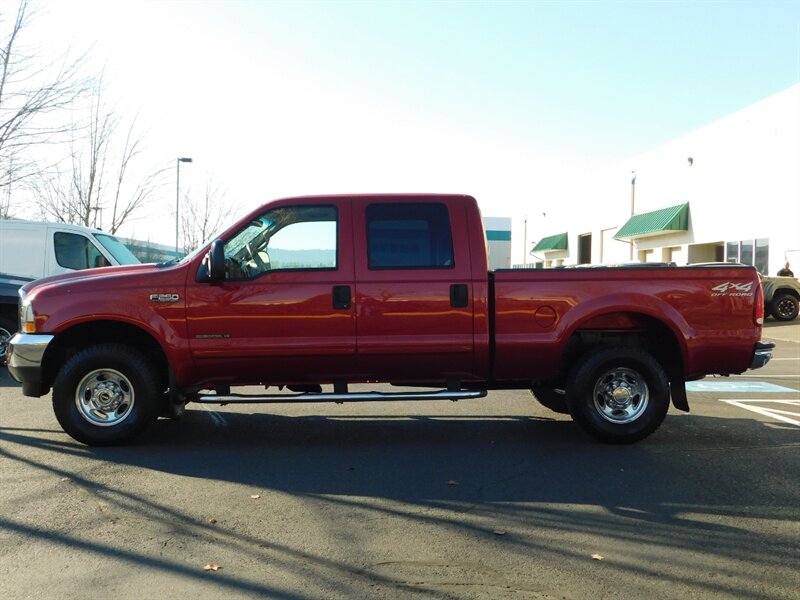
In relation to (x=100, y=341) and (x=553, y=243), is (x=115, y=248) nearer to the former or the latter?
(x=100, y=341)

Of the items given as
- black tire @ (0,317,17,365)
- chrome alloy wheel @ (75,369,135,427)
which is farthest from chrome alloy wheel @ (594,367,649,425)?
black tire @ (0,317,17,365)

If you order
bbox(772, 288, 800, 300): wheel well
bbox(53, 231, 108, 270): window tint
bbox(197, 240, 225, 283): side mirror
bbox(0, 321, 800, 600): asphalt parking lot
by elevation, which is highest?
bbox(53, 231, 108, 270): window tint

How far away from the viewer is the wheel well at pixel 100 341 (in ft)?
20.3

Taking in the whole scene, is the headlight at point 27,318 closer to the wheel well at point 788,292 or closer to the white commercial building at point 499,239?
the wheel well at point 788,292

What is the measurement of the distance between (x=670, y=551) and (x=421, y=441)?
2.88 m

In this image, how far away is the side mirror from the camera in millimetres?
5809

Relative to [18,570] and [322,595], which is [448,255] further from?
[18,570]

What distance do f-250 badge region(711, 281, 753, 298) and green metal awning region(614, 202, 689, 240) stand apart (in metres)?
23.6

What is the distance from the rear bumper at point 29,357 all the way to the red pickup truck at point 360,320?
1 cm

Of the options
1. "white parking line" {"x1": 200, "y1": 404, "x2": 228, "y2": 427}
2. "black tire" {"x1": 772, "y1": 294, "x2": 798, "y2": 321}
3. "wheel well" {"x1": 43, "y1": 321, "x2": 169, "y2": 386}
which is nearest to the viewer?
"wheel well" {"x1": 43, "y1": 321, "x2": 169, "y2": 386}

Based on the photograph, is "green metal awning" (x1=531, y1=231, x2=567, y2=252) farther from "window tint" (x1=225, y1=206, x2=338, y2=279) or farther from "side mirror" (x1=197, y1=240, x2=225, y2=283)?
"side mirror" (x1=197, y1=240, x2=225, y2=283)

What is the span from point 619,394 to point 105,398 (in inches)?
180

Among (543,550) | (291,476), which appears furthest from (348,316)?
(543,550)

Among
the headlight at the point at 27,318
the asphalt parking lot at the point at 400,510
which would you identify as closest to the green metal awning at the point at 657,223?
the asphalt parking lot at the point at 400,510
